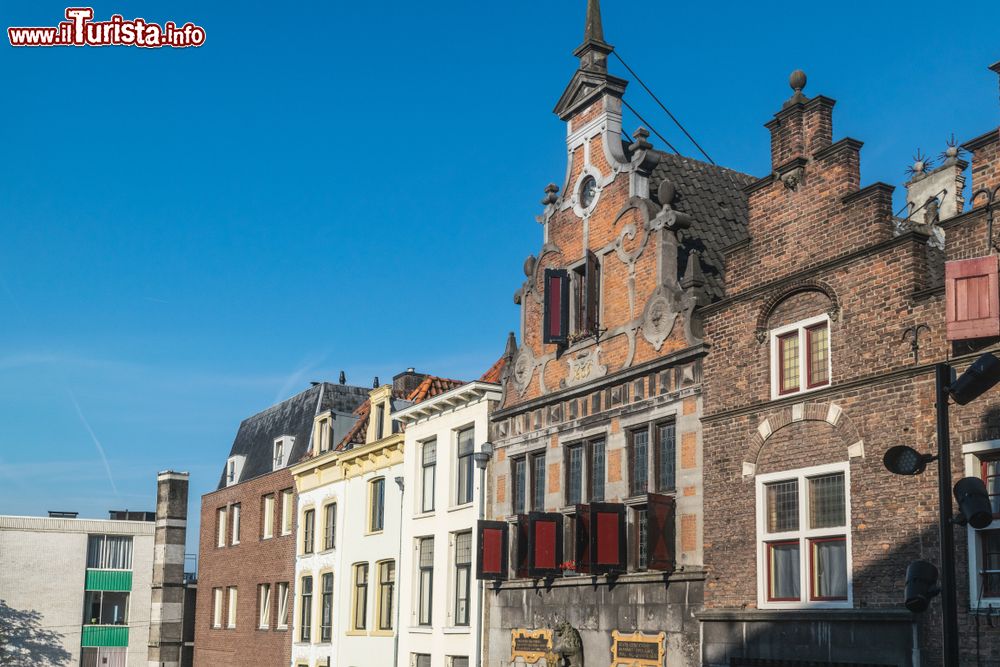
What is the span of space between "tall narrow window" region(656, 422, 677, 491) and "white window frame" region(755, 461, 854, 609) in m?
2.87

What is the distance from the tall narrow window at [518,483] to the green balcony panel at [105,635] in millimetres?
43964

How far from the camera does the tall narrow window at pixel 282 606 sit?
45.7 metres

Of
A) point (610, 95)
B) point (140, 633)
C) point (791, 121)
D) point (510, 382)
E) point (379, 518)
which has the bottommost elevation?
point (140, 633)

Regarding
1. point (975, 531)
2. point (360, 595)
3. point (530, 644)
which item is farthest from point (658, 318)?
point (360, 595)

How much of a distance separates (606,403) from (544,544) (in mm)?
3482

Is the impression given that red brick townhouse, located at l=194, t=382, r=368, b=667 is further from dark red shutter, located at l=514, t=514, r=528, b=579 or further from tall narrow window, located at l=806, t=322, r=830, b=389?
tall narrow window, located at l=806, t=322, r=830, b=389

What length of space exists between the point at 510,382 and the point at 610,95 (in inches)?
292

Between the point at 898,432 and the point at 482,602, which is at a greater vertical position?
the point at 898,432

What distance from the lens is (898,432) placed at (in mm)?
19078

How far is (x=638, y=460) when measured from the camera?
25.6 m

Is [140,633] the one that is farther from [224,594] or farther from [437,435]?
[437,435]

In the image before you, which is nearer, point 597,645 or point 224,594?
point 597,645

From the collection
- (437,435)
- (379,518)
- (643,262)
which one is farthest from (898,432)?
(379,518)

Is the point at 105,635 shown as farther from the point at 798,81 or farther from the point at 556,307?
the point at 798,81
